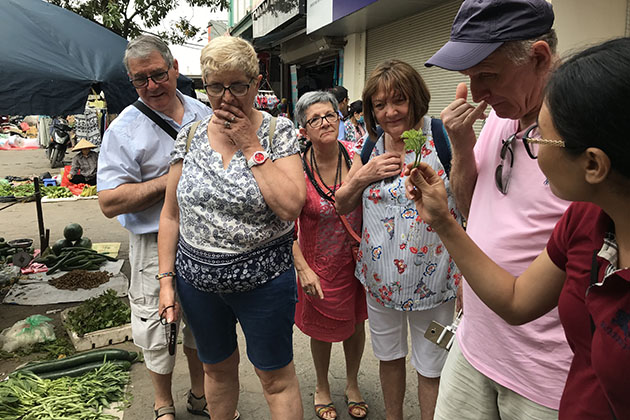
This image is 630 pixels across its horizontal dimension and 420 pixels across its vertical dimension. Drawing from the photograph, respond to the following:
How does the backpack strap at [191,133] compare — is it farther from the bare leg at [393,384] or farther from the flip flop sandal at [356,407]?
the flip flop sandal at [356,407]

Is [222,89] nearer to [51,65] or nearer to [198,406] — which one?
[198,406]

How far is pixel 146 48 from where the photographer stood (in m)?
2.51

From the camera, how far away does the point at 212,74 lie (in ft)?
6.57

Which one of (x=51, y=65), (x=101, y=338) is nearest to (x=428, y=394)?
(x=101, y=338)

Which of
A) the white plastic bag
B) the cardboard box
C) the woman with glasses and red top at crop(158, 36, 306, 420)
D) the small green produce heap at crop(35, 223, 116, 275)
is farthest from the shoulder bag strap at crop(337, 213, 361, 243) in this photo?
the small green produce heap at crop(35, 223, 116, 275)

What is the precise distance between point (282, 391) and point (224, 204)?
97 cm

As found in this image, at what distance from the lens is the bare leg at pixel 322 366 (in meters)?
2.97

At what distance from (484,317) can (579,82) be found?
93 cm

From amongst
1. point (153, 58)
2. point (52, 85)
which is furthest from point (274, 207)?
point (52, 85)

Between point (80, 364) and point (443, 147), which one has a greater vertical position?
point (443, 147)

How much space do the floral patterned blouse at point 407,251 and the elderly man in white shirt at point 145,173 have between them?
122cm

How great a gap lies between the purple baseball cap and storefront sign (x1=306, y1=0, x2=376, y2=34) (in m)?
7.33

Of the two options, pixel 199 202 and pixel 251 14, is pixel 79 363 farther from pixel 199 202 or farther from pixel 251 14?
pixel 251 14

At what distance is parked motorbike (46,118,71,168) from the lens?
1519cm
